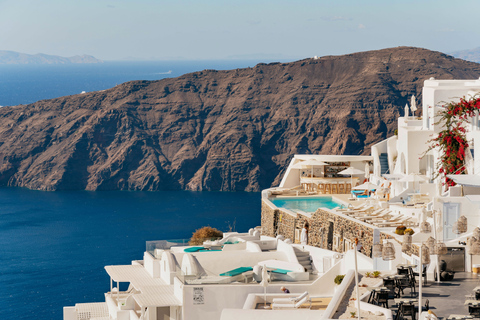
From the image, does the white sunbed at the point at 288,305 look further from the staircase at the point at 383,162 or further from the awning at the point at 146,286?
the staircase at the point at 383,162

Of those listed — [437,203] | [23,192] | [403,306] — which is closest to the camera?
[403,306]

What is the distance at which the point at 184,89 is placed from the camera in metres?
181

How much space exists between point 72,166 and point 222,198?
121 feet

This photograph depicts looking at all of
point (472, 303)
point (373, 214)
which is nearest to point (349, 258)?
point (373, 214)

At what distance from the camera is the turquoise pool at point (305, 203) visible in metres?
42.6

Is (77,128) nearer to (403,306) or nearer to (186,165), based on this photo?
(186,165)

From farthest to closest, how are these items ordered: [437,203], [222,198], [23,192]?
[23,192] < [222,198] < [437,203]

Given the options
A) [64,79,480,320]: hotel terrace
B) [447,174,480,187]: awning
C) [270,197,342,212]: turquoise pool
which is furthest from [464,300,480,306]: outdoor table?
[270,197,342,212]: turquoise pool

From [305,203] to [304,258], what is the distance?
535 inches

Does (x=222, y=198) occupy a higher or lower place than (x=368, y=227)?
lower

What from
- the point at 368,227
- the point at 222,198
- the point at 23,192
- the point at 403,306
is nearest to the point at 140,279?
the point at 368,227

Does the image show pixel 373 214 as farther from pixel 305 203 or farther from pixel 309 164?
pixel 309 164

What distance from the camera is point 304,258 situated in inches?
1217

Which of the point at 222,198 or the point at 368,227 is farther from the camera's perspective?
the point at 222,198
